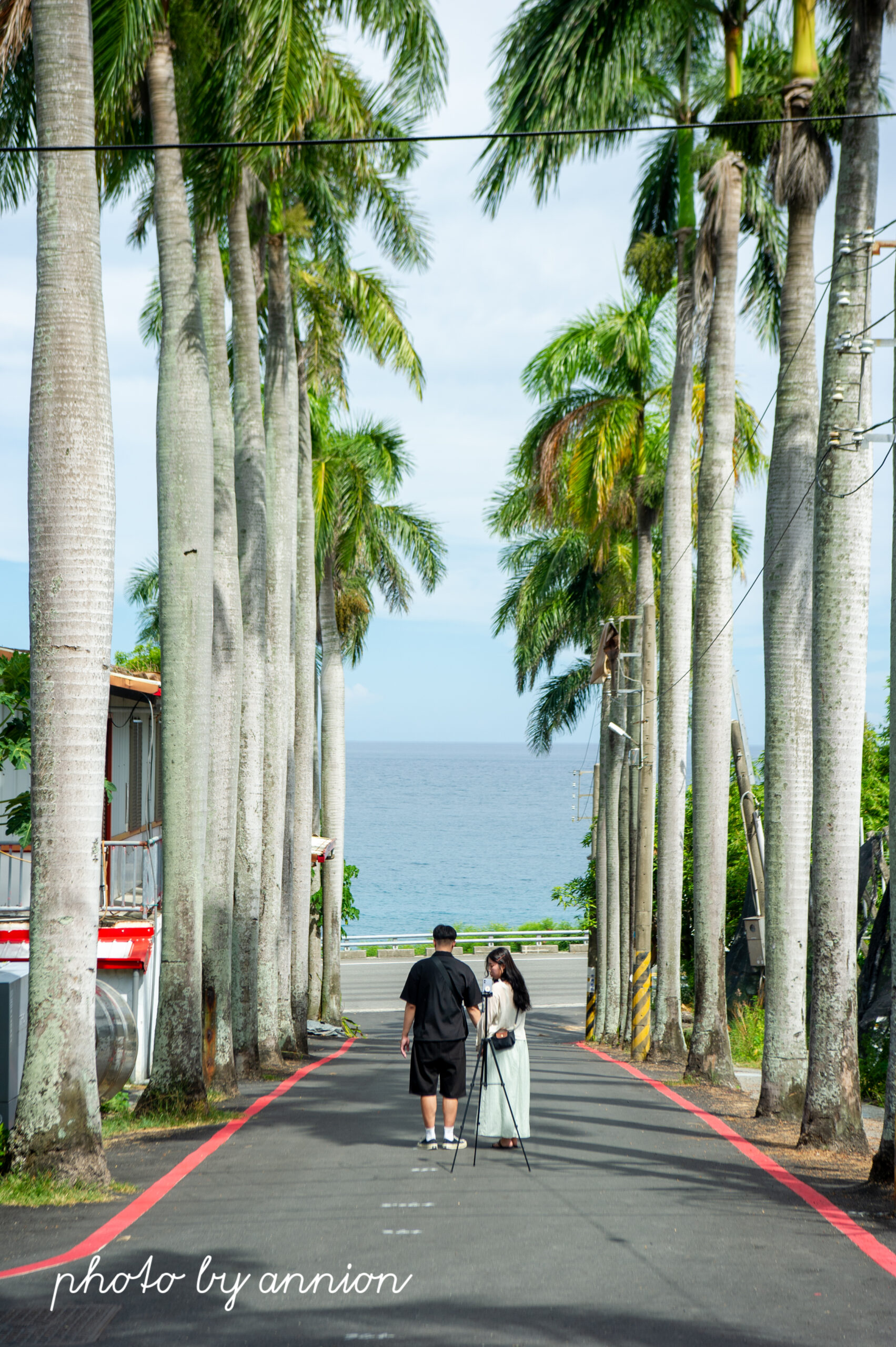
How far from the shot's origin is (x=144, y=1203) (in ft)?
25.4

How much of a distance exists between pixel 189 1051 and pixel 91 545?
5.22 meters

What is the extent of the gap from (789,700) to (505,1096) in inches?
198

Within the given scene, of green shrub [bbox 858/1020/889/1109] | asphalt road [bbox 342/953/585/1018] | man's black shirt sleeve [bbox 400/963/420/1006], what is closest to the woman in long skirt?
man's black shirt sleeve [bbox 400/963/420/1006]

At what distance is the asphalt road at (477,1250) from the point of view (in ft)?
17.3

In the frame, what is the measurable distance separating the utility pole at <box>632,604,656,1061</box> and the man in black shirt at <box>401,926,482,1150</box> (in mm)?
12434

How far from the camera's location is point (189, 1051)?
11.7 metres

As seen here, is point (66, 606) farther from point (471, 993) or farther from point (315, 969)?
point (315, 969)

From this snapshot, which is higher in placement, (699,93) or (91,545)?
(699,93)

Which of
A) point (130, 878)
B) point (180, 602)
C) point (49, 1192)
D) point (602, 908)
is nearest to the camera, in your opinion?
point (49, 1192)

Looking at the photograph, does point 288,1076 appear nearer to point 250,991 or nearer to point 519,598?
point 250,991

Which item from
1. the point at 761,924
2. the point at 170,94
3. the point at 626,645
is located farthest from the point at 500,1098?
the point at 626,645

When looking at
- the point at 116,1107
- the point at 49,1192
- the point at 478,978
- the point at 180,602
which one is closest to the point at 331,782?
the point at 478,978

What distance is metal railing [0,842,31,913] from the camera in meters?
17.6

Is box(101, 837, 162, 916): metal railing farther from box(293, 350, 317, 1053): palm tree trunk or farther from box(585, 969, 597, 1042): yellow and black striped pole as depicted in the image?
box(585, 969, 597, 1042): yellow and black striped pole
